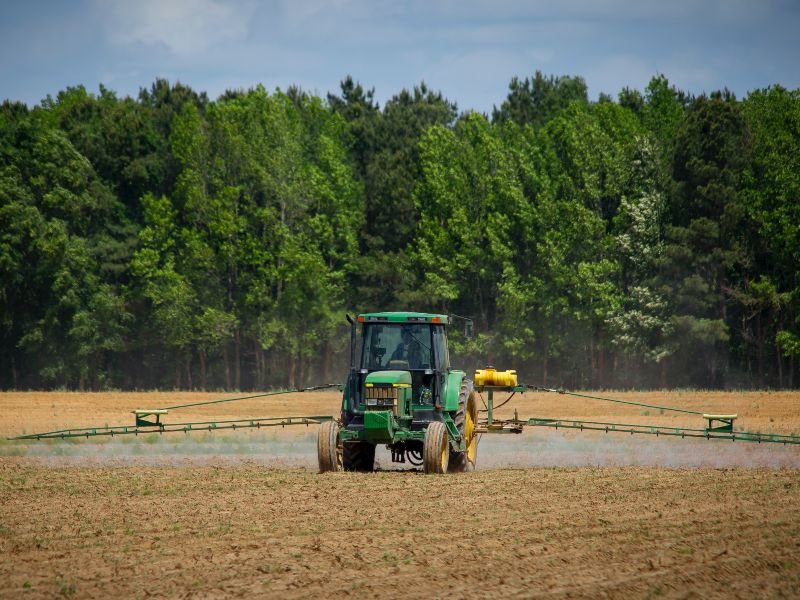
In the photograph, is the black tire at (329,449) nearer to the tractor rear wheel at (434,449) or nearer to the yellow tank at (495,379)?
the tractor rear wheel at (434,449)

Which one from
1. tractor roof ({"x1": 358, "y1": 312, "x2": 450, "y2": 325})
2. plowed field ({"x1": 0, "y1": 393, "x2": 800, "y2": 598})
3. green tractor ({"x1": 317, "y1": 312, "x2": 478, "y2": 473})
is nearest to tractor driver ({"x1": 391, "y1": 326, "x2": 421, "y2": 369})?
green tractor ({"x1": 317, "y1": 312, "x2": 478, "y2": 473})

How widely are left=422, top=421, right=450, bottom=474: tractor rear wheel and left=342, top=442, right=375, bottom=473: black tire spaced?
1.51 meters

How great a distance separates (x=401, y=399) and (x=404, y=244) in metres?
52.1

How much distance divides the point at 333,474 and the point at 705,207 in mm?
44870

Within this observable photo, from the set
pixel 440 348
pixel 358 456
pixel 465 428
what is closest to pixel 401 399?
pixel 440 348

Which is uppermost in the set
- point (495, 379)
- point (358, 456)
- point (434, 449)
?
point (495, 379)

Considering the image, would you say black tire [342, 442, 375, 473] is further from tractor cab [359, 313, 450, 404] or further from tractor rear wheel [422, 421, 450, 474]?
tractor rear wheel [422, 421, 450, 474]

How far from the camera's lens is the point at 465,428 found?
2394 centimetres

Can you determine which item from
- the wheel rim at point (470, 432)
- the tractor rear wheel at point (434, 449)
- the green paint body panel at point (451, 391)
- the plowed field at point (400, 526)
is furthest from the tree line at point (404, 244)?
the tractor rear wheel at point (434, 449)

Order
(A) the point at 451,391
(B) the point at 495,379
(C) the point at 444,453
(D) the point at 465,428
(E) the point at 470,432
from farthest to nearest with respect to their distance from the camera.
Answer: (B) the point at 495,379 → (E) the point at 470,432 → (D) the point at 465,428 → (A) the point at 451,391 → (C) the point at 444,453

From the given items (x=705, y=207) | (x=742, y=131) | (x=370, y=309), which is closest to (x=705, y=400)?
(x=705, y=207)

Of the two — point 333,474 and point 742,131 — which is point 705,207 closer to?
point 742,131

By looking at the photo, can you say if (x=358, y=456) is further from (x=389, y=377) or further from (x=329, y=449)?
(x=389, y=377)

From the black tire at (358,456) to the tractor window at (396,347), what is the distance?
144cm
